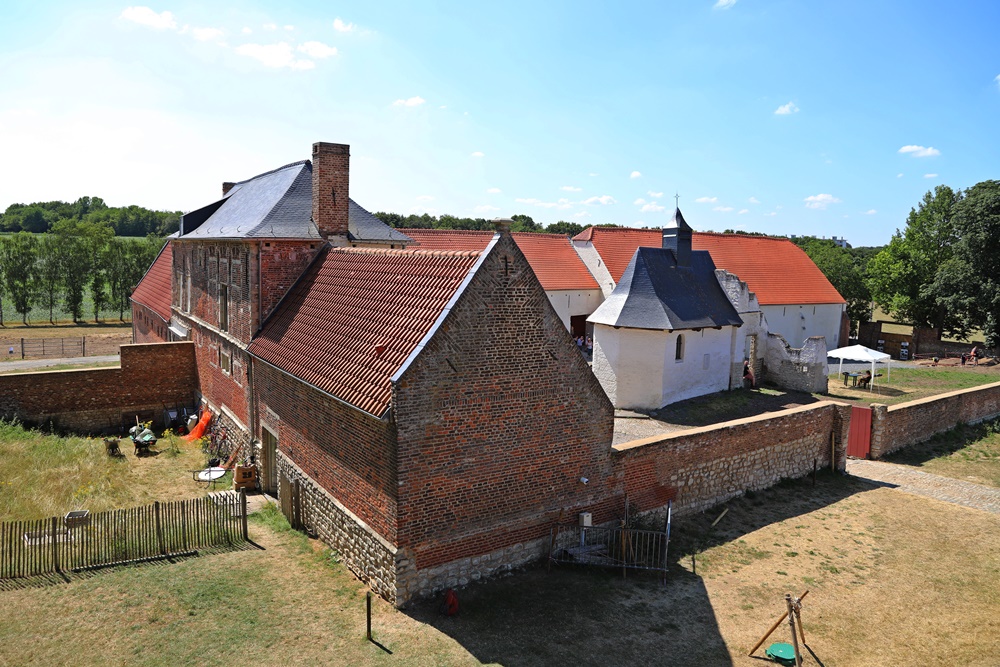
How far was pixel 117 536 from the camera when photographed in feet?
40.1

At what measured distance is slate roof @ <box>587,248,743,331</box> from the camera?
2584cm

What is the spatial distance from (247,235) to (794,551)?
15.2m

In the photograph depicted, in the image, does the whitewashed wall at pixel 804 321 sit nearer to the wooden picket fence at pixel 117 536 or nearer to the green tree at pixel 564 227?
the wooden picket fence at pixel 117 536

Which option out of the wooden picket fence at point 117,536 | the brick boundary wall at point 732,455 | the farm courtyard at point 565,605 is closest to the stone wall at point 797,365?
the brick boundary wall at point 732,455

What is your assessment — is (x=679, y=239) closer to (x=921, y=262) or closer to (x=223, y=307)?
(x=223, y=307)

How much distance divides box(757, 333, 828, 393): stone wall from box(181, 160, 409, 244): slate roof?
20.4 meters

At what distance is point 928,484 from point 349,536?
55.5 ft

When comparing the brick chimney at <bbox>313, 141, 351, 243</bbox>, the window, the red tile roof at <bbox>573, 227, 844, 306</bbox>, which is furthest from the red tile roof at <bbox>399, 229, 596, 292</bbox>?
the brick chimney at <bbox>313, 141, 351, 243</bbox>

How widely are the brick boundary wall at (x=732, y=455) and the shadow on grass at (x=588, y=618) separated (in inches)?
64.1

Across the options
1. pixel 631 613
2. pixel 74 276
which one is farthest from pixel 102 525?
pixel 74 276

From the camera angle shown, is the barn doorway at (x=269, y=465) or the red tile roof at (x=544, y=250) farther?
the red tile roof at (x=544, y=250)

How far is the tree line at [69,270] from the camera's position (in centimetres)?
5331

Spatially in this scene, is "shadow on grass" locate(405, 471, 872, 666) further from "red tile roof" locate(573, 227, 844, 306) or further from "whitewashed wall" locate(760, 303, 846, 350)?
"whitewashed wall" locate(760, 303, 846, 350)

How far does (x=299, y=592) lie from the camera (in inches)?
440
